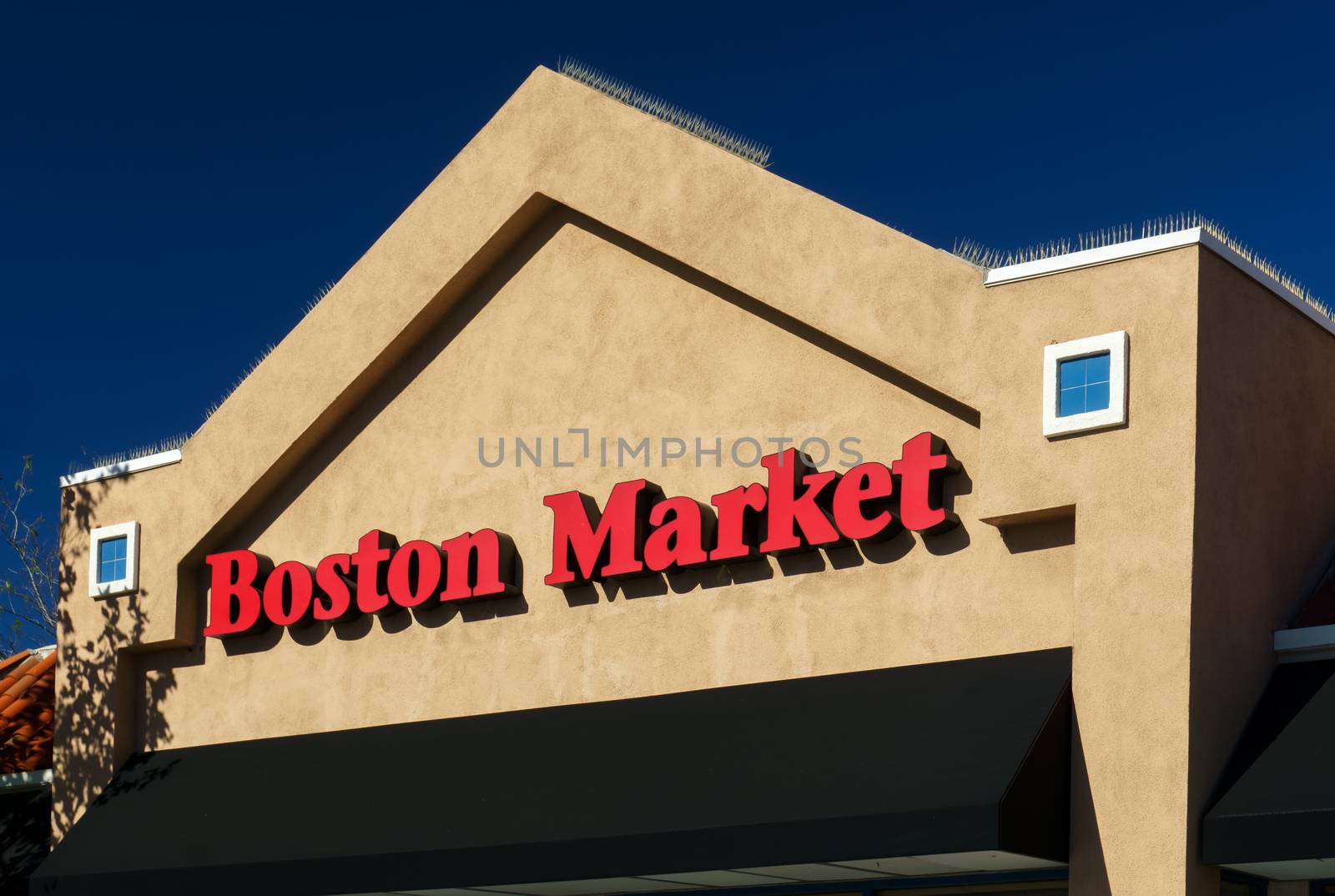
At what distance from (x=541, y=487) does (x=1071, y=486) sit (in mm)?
5554

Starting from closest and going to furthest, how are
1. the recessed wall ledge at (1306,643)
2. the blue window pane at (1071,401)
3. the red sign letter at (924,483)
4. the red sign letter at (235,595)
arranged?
the recessed wall ledge at (1306,643) → the blue window pane at (1071,401) → the red sign letter at (924,483) → the red sign letter at (235,595)

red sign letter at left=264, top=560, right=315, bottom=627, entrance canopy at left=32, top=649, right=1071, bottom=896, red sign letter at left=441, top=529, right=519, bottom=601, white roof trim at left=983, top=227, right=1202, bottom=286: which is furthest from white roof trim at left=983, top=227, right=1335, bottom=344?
red sign letter at left=264, top=560, right=315, bottom=627

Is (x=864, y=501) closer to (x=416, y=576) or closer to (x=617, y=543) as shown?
(x=617, y=543)

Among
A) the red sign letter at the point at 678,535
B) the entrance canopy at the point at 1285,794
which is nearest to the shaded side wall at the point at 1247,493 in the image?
the entrance canopy at the point at 1285,794

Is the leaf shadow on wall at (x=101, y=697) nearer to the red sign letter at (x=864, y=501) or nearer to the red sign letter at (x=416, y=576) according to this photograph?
the red sign letter at (x=416, y=576)

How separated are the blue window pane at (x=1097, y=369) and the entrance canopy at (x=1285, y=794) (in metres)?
2.63

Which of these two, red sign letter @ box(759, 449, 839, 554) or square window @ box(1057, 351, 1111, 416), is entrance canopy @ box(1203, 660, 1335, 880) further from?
red sign letter @ box(759, 449, 839, 554)

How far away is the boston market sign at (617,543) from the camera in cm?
1478

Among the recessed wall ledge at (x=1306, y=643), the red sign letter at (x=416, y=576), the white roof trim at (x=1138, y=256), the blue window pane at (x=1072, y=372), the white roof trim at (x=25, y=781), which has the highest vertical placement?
the white roof trim at (x=1138, y=256)

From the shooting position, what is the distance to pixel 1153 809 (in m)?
12.6

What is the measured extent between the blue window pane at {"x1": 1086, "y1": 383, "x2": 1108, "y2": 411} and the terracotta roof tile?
13225mm

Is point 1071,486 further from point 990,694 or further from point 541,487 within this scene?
point 541,487

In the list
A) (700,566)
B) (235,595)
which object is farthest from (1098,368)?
(235,595)

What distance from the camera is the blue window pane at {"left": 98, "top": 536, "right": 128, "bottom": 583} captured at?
65.9 ft
